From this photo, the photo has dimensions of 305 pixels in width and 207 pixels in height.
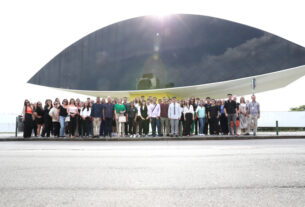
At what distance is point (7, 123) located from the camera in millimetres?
22578

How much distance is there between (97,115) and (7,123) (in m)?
12.5

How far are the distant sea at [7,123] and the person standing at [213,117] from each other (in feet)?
50.1

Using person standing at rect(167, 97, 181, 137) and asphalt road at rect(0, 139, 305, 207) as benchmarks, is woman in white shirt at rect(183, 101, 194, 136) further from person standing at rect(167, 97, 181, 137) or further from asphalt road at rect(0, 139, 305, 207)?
asphalt road at rect(0, 139, 305, 207)

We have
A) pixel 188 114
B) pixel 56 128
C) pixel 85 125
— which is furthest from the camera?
pixel 188 114

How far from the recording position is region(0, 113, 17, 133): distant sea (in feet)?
73.8

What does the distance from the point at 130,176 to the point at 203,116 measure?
414 inches

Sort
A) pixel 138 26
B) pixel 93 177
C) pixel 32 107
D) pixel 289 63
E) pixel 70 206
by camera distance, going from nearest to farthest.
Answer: pixel 70 206, pixel 93 177, pixel 32 107, pixel 289 63, pixel 138 26

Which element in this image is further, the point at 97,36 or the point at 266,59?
the point at 97,36

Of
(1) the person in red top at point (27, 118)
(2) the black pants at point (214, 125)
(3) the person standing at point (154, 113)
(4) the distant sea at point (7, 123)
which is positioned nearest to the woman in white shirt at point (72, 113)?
(1) the person in red top at point (27, 118)

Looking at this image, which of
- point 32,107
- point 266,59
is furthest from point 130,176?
point 266,59

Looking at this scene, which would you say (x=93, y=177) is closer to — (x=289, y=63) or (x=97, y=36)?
(x=289, y=63)

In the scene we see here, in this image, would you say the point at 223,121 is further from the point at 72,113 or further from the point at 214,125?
the point at 72,113

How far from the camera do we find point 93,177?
13.8 feet

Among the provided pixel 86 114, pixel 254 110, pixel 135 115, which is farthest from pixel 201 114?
pixel 86 114
